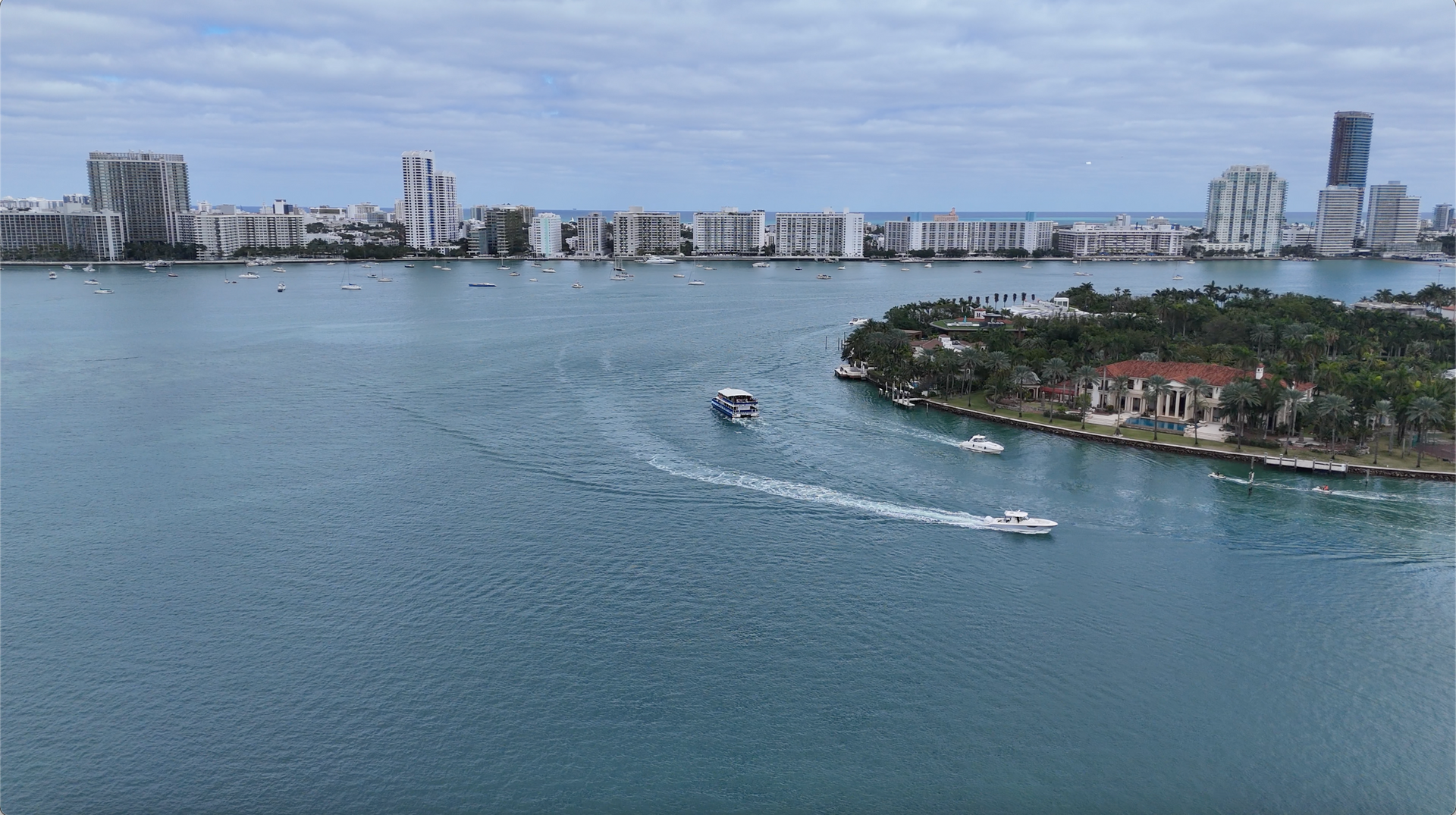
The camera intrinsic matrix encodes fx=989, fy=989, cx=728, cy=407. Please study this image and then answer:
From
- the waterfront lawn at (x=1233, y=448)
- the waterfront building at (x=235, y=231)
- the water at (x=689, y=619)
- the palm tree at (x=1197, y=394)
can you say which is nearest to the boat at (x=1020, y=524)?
the water at (x=689, y=619)

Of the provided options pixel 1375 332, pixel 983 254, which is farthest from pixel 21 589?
pixel 983 254

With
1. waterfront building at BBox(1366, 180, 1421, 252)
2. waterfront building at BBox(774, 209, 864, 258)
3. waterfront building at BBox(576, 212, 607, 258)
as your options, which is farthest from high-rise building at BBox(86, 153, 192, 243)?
waterfront building at BBox(1366, 180, 1421, 252)

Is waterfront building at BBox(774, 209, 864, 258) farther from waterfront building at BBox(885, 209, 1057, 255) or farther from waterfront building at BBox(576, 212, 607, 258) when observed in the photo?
waterfront building at BBox(576, 212, 607, 258)

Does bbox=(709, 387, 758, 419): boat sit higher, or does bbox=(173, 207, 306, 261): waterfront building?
bbox=(173, 207, 306, 261): waterfront building

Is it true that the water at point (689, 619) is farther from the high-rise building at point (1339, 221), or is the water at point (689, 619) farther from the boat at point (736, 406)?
the high-rise building at point (1339, 221)

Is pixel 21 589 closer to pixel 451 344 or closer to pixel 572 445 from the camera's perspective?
pixel 572 445

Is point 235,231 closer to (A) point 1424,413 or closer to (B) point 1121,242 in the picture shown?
(B) point 1121,242
